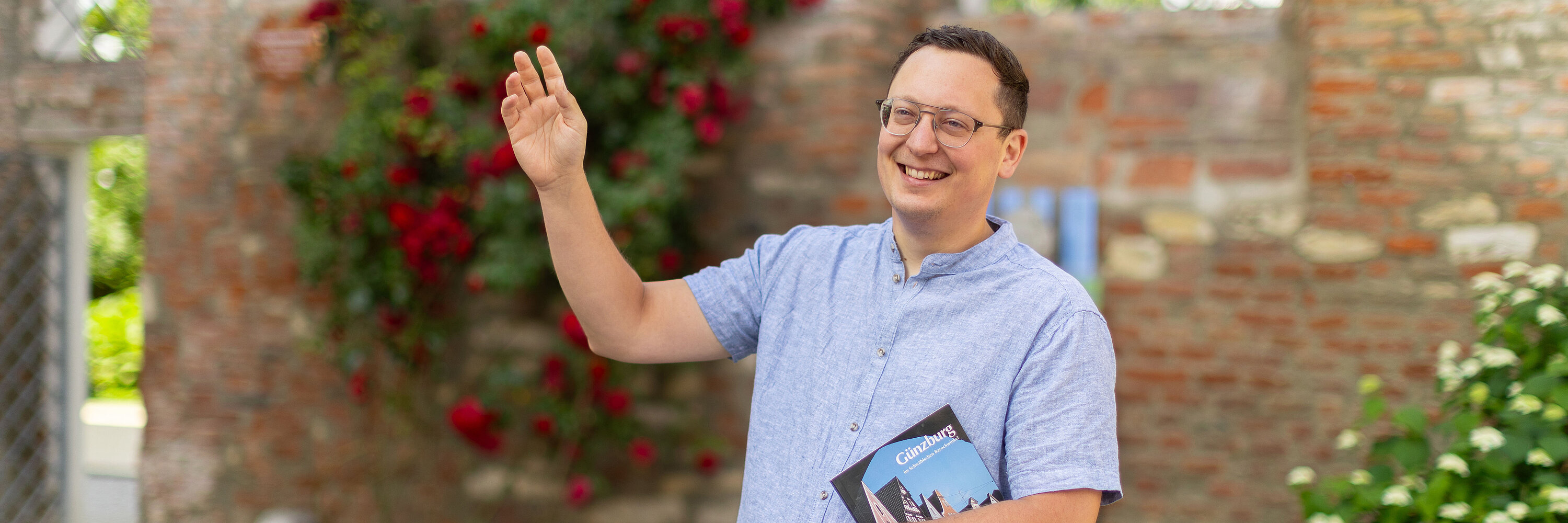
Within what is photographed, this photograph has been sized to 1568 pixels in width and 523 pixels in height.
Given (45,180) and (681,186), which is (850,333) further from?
(45,180)

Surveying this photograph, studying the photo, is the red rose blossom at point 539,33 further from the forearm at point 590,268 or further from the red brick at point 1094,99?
the forearm at point 590,268

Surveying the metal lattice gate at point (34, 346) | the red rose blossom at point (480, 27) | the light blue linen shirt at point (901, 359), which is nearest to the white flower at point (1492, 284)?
the light blue linen shirt at point (901, 359)

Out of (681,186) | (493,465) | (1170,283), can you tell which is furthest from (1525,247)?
(493,465)

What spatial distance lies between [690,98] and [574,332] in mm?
773

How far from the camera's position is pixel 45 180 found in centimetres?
434

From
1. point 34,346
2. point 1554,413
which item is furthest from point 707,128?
point 34,346

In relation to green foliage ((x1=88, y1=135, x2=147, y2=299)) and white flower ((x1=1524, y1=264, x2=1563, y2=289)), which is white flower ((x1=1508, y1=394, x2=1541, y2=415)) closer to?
white flower ((x1=1524, y1=264, x2=1563, y2=289))

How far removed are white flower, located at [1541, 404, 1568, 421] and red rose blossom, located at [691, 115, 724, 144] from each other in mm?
2120

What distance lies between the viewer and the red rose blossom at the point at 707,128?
311cm

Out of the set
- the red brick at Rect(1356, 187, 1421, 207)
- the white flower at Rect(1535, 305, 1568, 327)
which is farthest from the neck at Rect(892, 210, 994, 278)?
the red brick at Rect(1356, 187, 1421, 207)

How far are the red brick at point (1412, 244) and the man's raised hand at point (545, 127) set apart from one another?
2.36m

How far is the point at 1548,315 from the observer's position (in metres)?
2.21

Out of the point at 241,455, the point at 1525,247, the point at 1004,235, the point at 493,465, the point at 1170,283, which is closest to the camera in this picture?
the point at 1004,235

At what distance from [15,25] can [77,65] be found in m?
0.34
